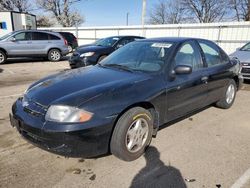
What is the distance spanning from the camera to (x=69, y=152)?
275cm

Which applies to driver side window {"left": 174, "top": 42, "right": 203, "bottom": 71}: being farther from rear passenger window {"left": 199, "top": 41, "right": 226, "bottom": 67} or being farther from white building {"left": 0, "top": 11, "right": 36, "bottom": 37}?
white building {"left": 0, "top": 11, "right": 36, "bottom": 37}

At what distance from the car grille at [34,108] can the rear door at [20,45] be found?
1072 centimetres

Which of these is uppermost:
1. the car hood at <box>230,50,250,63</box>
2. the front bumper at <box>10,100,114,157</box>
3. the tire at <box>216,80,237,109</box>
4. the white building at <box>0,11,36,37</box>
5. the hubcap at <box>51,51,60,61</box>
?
the white building at <box>0,11,36,37</box>

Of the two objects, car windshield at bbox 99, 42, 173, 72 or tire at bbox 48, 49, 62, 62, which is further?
tire at bbox 48, 49, 62, 62

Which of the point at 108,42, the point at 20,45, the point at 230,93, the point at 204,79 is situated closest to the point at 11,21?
the point at 20,45

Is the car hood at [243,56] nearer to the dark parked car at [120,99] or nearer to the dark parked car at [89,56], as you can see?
the dark parked car at [120,99]

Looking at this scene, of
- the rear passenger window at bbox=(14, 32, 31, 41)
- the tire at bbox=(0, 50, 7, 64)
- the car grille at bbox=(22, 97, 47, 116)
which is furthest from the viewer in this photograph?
the rear passenger window at bbox=(14, 32, 31, 41)

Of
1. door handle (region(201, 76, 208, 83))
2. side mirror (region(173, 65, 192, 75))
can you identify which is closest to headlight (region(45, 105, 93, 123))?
side mirror (region(173, 65, 192, 75))

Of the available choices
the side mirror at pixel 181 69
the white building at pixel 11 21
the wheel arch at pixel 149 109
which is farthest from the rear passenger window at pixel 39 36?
the wheel arch at pixel 149 109

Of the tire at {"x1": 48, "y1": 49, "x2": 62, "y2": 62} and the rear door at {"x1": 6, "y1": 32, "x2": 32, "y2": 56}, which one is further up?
the rear door at {"x1": 6, "y1": 32, "x2": 32, "y2": 56}

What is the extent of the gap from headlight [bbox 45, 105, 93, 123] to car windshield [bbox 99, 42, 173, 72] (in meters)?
1.32

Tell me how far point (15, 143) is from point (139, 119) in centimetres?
188

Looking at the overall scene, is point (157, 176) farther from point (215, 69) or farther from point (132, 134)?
point (215, 69)

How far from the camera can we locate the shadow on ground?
2.76 meters
